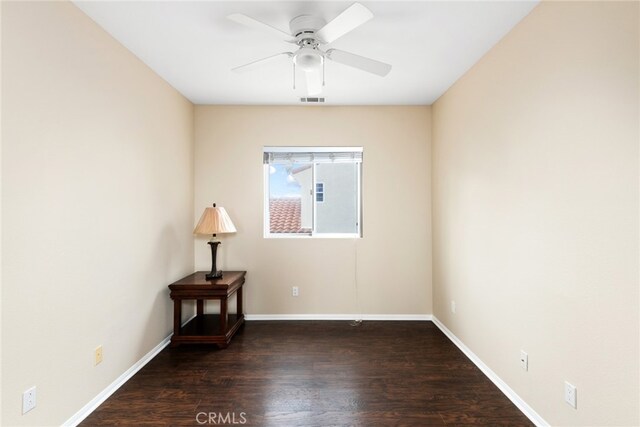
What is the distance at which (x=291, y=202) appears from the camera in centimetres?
376

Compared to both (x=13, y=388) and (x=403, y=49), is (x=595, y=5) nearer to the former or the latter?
(x=403, y=49)

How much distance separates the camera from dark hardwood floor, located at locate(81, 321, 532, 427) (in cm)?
186

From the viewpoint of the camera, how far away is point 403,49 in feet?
7.39

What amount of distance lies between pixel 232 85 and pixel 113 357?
2500 mm

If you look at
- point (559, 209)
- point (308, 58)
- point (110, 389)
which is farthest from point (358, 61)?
point (110, 389)

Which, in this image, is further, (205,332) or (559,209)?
(205,332)

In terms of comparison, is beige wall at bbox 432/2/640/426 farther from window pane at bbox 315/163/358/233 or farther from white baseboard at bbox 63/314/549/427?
window pane at bbox 315/163/358/233

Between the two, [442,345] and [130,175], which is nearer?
[130,175]

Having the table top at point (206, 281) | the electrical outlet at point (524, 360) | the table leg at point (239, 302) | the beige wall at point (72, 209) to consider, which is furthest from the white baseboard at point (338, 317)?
the electrical outlet at point (524, 360)

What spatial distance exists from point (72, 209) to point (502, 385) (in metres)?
3.08

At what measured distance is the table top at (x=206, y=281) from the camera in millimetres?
2775

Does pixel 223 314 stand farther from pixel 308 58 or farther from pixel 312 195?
pixel 308 58

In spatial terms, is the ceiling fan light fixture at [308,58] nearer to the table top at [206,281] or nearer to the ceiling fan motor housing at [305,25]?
the ceiling fan motor housing at [305,25]

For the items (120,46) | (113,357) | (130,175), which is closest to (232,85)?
(120,46)
